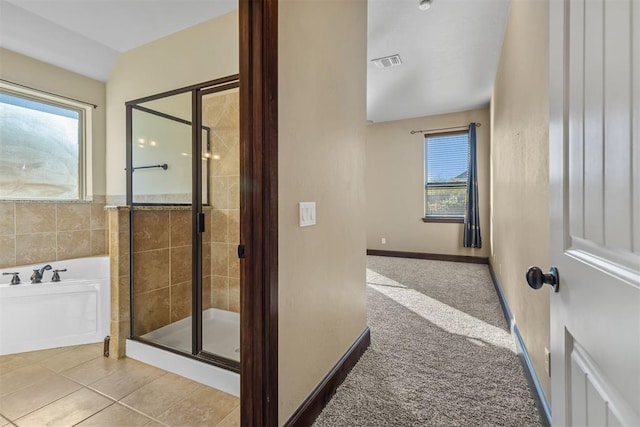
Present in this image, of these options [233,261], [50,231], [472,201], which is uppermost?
[472,201]

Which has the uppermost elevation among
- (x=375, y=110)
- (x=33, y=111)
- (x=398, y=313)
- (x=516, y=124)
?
(x=375, y=110)

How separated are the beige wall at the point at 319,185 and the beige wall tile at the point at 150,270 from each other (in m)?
1.57

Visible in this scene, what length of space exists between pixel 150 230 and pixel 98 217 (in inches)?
52.3

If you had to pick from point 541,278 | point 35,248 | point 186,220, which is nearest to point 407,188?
point 186,220

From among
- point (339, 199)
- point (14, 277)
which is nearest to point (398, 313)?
point (339, 199)

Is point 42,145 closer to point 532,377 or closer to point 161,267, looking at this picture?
point 161,267

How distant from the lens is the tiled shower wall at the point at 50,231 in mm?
2613

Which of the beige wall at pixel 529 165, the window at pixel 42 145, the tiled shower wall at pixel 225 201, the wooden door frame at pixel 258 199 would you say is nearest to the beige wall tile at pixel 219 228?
the tiled shower wall at pixel 225 201

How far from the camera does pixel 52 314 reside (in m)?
2.23

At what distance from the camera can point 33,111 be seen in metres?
2.83

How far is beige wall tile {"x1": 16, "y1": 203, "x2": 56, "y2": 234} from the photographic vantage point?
8.77ft

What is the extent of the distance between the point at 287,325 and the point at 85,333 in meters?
2.05

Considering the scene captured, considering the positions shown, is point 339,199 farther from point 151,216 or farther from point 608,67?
point 151,216

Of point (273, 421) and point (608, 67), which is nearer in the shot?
point (608, 67)
